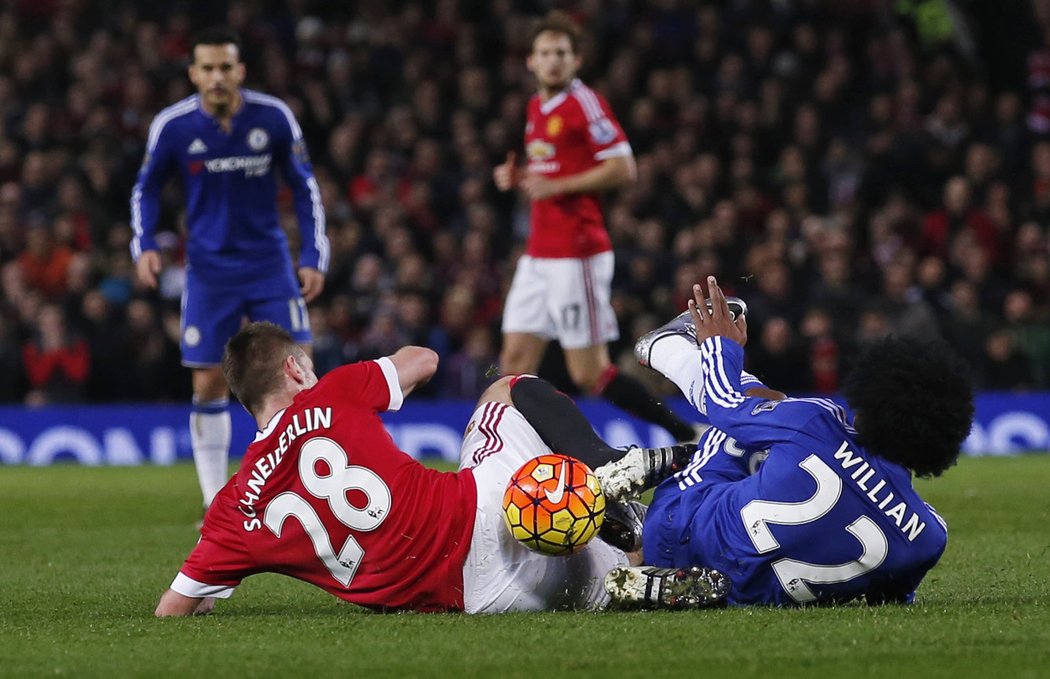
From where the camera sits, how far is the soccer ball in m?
5.36

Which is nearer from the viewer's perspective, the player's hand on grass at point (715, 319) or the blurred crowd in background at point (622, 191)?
the player's hand on grass at point (715, 319)

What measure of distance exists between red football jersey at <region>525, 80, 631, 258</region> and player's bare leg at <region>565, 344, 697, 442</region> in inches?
25.6

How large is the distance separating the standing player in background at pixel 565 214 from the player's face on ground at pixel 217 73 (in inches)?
78.2

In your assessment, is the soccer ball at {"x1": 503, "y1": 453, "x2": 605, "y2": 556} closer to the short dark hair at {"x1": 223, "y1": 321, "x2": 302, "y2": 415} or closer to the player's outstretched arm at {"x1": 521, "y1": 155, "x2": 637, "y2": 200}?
the short dark hair at {"x1": 223, "y1": 321, "x2": 302, "y2": 415}

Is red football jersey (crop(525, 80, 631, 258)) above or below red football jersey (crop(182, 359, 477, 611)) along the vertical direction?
above

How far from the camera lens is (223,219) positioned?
29.9 feet

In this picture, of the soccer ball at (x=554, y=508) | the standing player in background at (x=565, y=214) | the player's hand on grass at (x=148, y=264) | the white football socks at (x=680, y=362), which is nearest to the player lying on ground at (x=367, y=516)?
the soccer ball at (x=554, y=508)

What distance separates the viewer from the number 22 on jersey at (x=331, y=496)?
5.43 metres

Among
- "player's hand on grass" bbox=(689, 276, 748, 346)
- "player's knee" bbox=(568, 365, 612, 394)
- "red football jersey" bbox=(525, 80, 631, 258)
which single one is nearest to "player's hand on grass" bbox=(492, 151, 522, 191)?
"red football jersey" bbox=(525, 80, 631, 258)

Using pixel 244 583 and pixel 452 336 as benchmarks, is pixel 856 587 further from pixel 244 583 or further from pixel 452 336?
pixel 452 336

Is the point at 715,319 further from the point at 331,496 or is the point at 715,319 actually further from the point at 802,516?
the point at 331,496

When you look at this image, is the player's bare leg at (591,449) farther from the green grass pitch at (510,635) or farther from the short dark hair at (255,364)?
the short dark hair at (255,364)

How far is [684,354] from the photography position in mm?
6129

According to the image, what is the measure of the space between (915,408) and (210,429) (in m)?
4.89
